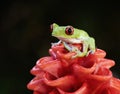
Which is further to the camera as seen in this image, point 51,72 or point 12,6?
point 12,6

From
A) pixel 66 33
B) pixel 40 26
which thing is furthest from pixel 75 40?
pixel 40 26

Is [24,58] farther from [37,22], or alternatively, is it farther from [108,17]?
[108,17]

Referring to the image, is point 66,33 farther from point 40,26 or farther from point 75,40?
point 40,26

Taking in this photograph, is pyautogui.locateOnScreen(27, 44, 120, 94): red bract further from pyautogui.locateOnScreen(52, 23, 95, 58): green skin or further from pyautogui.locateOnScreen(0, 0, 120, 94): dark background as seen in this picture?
pyautogui.locateOnScreen(0, 0, 120, 94): dark background

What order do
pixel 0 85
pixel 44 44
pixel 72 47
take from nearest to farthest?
pixel 72 47 < pixel 0 85 < pixel 44 44

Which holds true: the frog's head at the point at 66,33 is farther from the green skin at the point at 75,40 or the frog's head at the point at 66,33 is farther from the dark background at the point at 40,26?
the dark background at the point at 40,26

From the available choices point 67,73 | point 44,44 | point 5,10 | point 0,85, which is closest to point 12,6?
point 5,10
